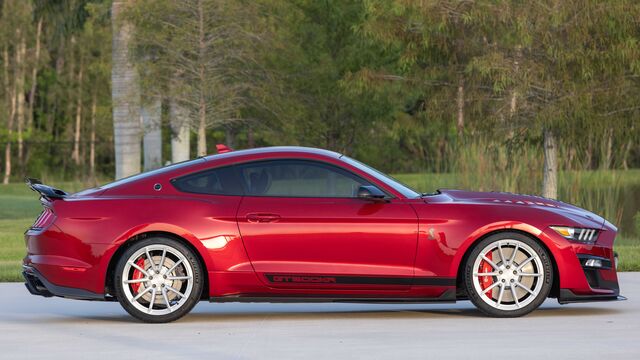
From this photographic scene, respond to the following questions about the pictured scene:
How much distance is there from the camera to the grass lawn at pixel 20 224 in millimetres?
15305

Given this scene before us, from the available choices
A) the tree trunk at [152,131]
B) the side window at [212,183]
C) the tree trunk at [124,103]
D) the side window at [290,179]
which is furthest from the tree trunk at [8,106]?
the side window at [290,179]

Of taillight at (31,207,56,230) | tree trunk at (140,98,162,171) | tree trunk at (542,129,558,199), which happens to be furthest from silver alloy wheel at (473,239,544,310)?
tree trunk at (140,98,162,171)

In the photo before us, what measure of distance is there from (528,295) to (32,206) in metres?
26.1

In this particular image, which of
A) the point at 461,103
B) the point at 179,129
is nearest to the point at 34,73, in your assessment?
the point at 179,129

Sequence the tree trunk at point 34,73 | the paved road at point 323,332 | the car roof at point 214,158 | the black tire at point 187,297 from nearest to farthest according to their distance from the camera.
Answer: the paved road at point 323,332 → the black tire at point 187,297 → the car roof at point 214,158 → the tree trunk at point 34,73

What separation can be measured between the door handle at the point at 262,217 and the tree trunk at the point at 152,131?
19917mm

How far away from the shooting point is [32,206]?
3478cm

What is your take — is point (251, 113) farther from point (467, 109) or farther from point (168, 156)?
point (168, 156)

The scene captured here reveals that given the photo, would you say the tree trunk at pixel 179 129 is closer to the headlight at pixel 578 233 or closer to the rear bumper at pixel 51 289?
the rear bumper at pixel 51 289

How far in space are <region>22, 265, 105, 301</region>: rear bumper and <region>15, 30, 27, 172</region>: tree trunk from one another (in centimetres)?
4377

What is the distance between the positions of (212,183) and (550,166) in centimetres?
1437

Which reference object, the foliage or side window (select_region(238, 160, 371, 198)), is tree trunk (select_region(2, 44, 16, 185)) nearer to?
the foliage

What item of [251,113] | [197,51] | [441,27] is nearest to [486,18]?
[441,27]

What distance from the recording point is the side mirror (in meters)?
10.1
